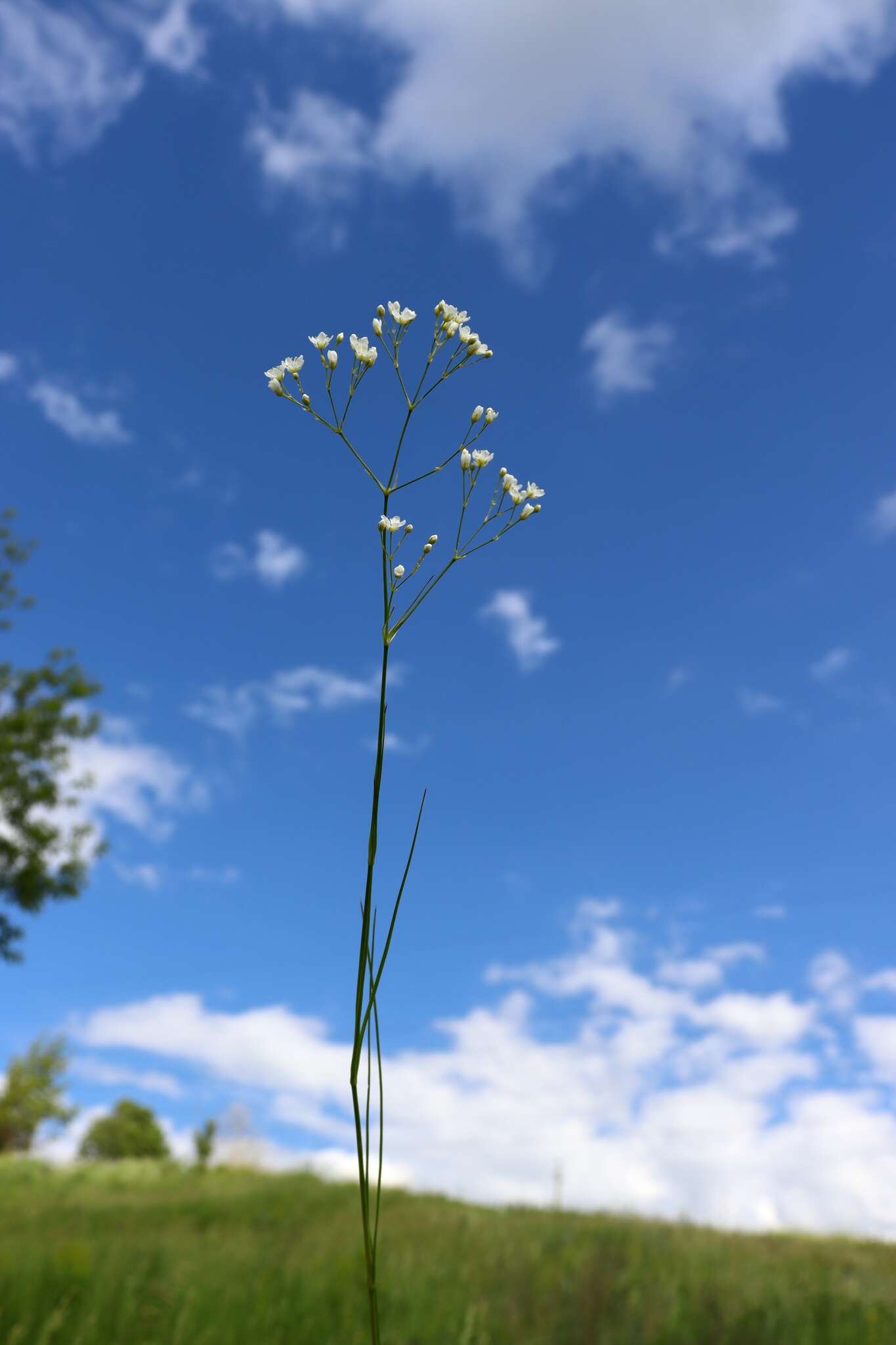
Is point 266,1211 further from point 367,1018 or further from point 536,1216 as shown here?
point 367,1018

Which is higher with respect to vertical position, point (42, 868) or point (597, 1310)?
point (42, 868)

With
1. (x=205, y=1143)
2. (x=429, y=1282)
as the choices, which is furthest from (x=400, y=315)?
(x=205, y=1143)

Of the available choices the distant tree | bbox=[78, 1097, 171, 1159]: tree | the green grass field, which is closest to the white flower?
the green grass field

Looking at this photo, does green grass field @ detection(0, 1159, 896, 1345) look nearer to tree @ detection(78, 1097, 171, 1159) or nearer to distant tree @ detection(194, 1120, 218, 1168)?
distant tree @ detection(194, 1120, 218, 1168)

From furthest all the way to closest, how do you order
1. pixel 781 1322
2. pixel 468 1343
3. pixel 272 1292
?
pixel 781 1322 → pixel 272 1292 → pixel 468 1343

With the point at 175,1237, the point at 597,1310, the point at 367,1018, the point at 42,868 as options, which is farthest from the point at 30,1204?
the point at 367,1018

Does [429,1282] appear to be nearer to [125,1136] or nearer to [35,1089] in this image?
[35,1089]

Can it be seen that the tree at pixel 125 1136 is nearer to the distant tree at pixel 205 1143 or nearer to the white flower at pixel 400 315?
the distant tree at pixel 205 1143
